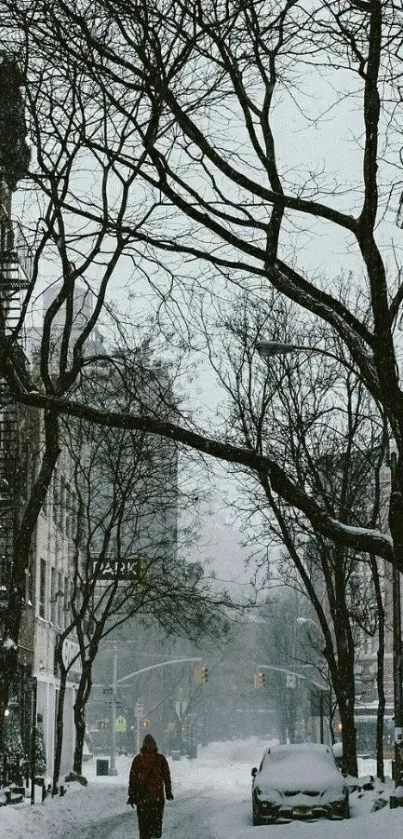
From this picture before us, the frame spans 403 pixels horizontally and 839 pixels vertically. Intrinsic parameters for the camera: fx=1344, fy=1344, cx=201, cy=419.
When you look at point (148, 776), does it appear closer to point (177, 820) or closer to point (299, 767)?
point (299, 767)

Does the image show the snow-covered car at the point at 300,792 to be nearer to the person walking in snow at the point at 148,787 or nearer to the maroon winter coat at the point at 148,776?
the person walking in snow at the point at 148,787

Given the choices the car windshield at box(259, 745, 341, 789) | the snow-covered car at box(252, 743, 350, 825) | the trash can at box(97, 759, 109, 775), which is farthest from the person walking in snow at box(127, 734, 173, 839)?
the trash can at box(97, 759, 109, 775)

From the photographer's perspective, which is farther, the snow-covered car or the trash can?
the trash can

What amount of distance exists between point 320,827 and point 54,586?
30.3 meters

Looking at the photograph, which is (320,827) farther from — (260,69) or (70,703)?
(70,703)

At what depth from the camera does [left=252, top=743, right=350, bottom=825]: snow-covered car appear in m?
22.1

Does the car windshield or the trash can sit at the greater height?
the car windshield

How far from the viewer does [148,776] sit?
1736cm

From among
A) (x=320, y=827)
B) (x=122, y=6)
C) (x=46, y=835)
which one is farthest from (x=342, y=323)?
(x=46, y=835)

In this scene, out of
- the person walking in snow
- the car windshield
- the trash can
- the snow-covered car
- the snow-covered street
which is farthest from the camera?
the trash can

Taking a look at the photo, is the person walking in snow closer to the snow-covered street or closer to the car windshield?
the snow-covered street

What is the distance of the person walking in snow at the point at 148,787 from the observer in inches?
684

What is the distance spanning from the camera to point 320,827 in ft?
62.4

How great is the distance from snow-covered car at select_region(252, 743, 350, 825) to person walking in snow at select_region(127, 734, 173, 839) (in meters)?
5.04
